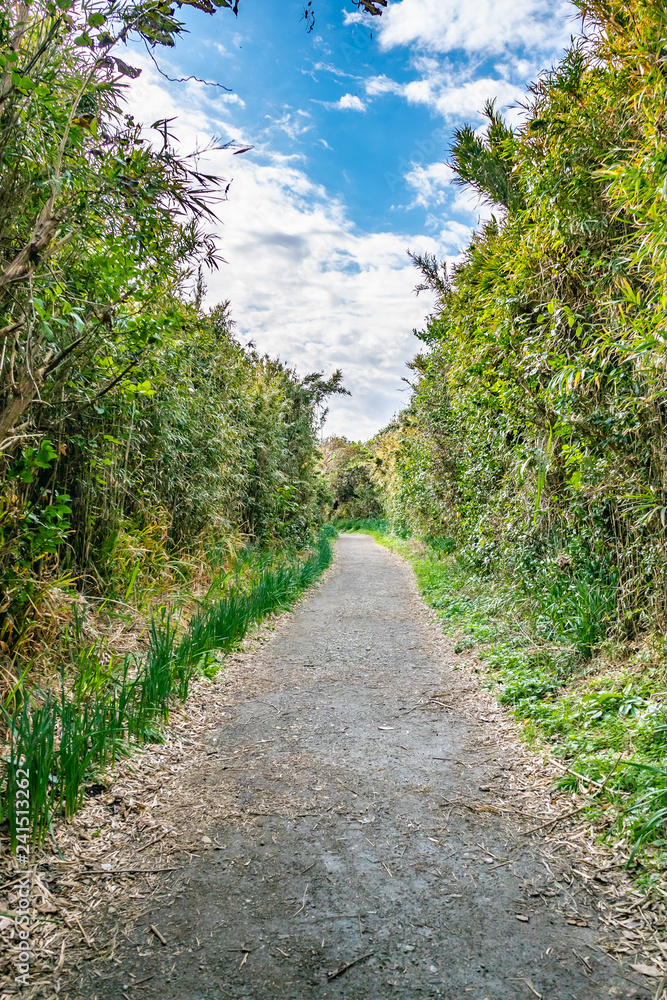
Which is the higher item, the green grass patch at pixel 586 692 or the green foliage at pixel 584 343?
the green foliage at pixel 584 343

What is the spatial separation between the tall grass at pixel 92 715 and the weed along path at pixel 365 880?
42 cm

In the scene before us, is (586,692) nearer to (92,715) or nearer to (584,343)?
(584,343)

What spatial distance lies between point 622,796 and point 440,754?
104 centimetres

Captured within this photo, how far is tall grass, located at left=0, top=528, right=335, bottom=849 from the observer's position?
202 centimetres

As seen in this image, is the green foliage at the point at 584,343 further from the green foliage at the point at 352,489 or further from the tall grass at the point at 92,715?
the green foliage at the point at 352,489

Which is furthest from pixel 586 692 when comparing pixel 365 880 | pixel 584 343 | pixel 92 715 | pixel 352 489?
pixel 352 489

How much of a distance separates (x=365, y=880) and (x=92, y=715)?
1.43 meters

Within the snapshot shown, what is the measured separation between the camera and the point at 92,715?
252 cm

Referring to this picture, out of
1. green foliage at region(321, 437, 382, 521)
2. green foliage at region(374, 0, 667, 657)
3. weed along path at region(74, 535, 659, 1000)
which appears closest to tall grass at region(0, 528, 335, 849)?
→ weed along path at region(74, 535, 659, 1000)

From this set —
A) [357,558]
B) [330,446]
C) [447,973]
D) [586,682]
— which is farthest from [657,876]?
[330,446]

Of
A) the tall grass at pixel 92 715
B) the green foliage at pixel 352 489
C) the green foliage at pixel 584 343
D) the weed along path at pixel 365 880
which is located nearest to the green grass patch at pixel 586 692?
the green foliage at pixel 584 343

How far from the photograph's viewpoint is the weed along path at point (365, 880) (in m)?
1.60

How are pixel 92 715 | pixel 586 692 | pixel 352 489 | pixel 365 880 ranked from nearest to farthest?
pixel 365 880 < pixel 92 715 < pixel 586 692 < pixel 352 489

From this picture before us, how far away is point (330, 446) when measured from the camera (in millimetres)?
31797
